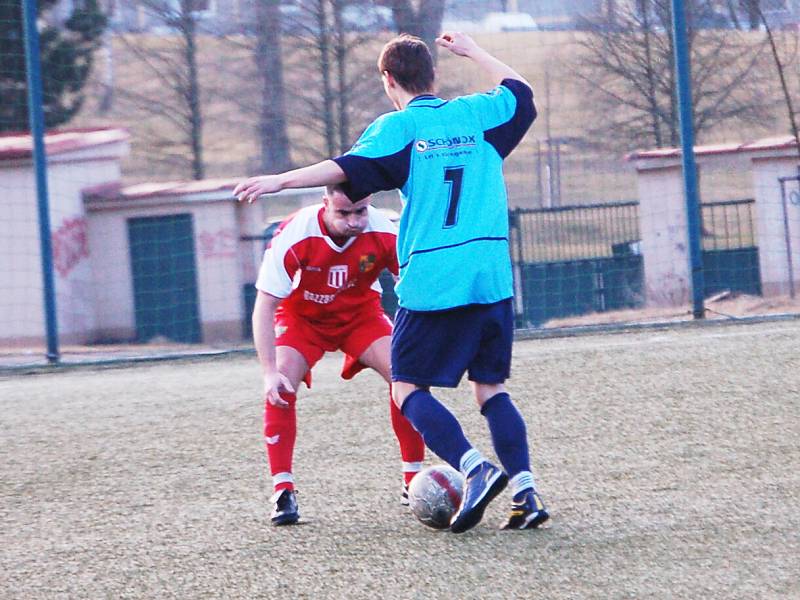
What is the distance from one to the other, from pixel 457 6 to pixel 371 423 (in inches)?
189

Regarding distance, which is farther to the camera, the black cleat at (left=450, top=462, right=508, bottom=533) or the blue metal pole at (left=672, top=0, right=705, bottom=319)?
the blue metal pole at (left=672, top=0, right=705, bottom=319)

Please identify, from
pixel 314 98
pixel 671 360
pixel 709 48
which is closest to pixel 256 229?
pixel 314 98

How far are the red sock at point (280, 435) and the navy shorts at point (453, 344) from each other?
490 millimetres

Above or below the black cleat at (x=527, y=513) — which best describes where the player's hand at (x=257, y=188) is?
above

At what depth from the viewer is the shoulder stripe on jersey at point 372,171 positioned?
3.49 metres

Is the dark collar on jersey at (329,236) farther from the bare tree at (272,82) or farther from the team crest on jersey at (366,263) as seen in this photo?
the bare tree at (272,82)

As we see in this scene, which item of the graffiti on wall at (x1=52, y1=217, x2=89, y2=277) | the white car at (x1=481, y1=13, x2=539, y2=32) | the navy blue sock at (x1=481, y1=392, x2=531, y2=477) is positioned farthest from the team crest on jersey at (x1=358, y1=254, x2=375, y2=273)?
the graffiti on wall at (x1=52, y1=217, x2=89, y2=277)

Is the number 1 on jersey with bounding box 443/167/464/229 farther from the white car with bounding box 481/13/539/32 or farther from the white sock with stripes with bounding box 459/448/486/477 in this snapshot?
the white car with bounding box 481/13/539/32

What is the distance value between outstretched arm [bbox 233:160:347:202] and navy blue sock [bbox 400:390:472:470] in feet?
2.30

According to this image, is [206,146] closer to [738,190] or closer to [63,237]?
[63,237]

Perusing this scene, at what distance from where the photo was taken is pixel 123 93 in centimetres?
1407

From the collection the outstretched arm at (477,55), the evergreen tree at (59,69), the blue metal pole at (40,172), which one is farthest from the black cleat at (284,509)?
the evergreen tree at (59,69)

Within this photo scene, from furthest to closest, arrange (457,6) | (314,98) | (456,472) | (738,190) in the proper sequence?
(738,190), (314,98), (457,6), (456,472)

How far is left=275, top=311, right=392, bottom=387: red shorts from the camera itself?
4148 mm
